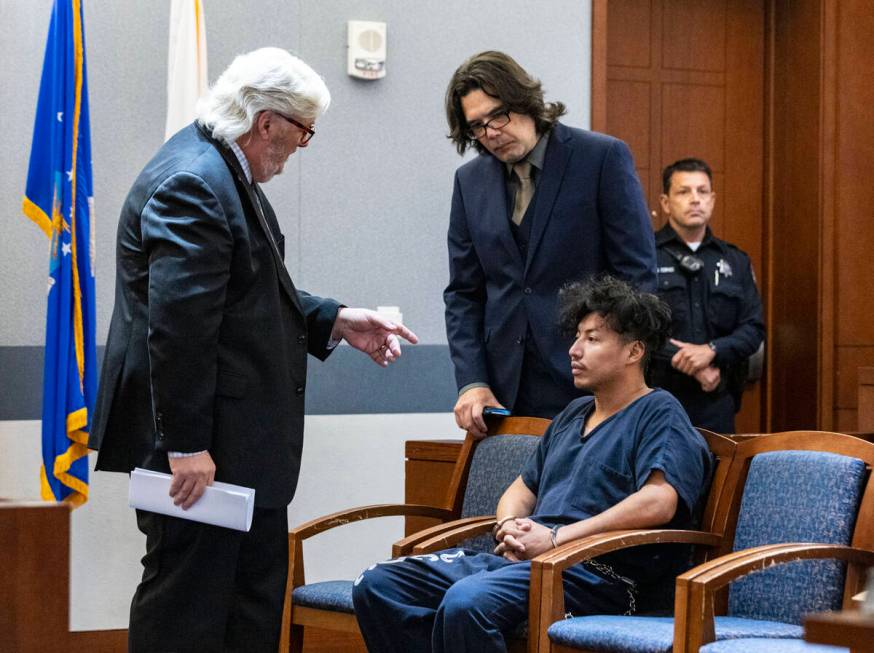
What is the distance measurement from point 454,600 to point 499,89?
133 centimetres

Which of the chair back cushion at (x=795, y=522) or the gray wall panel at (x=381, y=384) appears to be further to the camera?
the gray wall panel at (x=381, y=384)

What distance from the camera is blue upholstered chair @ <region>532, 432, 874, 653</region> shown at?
2525 millimetres

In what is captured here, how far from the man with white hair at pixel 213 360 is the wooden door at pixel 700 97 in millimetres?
2828

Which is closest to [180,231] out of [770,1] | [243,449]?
[243,449]

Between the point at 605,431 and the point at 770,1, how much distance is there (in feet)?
9.93

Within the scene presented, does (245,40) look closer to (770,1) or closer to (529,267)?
(529,267)

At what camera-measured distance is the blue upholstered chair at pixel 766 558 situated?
2.53 meters

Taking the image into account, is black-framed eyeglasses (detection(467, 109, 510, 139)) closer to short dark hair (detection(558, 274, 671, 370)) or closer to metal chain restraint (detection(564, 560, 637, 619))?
short dark hair (detection(558, 274, 671, 370))

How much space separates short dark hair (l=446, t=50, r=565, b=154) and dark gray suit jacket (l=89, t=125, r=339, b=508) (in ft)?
2.98

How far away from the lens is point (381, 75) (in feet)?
15.3

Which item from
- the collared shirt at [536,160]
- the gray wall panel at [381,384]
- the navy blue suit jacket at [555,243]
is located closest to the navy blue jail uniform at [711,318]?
the gray wall panel at [381,384]

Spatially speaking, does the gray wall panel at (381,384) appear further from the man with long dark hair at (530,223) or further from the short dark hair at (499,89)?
the short dark hair at (499,89)

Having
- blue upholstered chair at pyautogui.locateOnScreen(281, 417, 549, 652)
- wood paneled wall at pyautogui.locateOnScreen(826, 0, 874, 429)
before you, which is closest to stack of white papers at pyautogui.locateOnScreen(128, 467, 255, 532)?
blue upholstered chair at pyautogui.locateOnScreen(281, 417, 549, 652)

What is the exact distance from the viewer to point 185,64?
4203 mm
